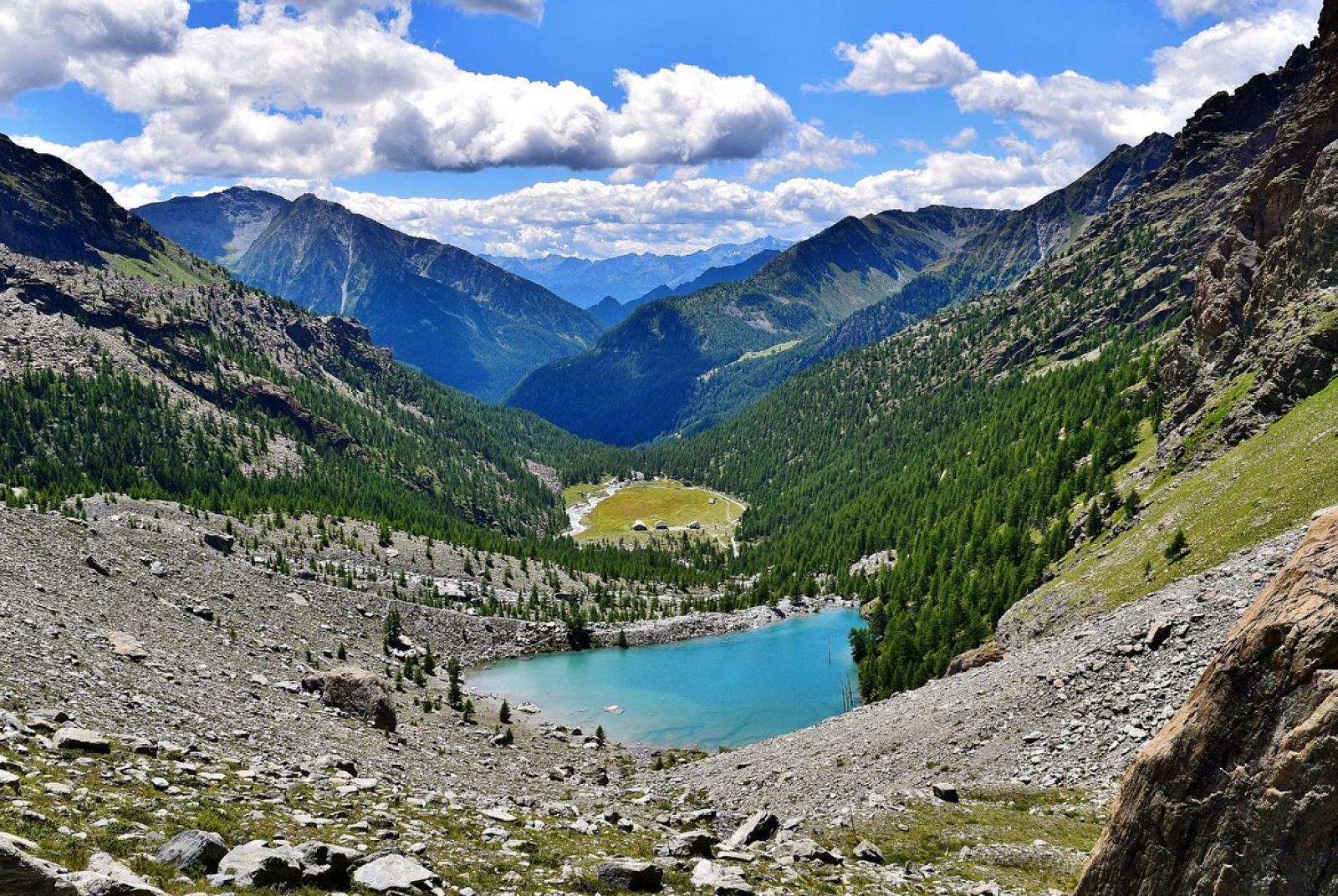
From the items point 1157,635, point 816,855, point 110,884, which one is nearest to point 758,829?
point 816,855

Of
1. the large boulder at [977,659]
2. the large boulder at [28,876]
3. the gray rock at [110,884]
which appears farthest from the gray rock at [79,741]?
the large boulder at [977,659]

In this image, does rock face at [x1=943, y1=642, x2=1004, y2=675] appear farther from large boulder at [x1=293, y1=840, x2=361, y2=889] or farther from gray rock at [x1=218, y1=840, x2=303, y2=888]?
gray rock at [x1=218, y1=840, x2=303, y2=888]

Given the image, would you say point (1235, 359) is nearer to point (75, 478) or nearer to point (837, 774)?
point (837, 774)

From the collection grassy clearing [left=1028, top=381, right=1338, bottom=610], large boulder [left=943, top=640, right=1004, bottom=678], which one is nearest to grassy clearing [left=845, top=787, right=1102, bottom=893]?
grassy clearing [left=1028, top=381, right=1338, bottom=610]

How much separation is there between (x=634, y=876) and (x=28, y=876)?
1595 centimetres

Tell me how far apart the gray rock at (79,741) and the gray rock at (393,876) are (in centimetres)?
1352

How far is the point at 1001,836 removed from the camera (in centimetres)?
3347

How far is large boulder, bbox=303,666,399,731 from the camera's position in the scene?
61406mm

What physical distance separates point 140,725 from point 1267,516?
72590 mm

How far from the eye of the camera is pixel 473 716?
80562 millimetres

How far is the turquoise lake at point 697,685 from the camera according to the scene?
3595 inches

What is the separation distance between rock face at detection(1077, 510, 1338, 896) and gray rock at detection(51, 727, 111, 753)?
104ft

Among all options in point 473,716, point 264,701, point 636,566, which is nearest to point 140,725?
point 264,701

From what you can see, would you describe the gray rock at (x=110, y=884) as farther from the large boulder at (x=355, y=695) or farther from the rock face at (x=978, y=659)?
→ the rock face at (x=978, y=659)
